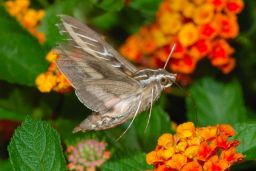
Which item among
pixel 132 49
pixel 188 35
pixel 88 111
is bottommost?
pixel 88 111

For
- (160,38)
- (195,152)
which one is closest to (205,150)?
(195,152)

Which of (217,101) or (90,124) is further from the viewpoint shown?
(217,101)

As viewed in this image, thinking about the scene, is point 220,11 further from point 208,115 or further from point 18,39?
point 18,39

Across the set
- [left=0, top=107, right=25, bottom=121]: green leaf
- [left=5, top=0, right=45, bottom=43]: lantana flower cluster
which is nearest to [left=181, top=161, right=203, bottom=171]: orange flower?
[left=0, top=107, right=25, bottom=121]: green leaf

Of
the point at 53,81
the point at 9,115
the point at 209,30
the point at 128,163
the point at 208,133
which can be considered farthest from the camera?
the point at 209,30

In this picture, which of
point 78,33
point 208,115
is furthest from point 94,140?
point 208,115

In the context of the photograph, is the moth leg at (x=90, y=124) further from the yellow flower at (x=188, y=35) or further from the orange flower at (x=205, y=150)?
the yellow flower at (x=188, y=35)

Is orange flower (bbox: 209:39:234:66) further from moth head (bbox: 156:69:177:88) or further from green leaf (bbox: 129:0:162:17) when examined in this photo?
moth head (bbox: 156:69:177:88)

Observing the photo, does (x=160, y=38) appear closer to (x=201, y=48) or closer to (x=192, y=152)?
(x=201, y=48)
